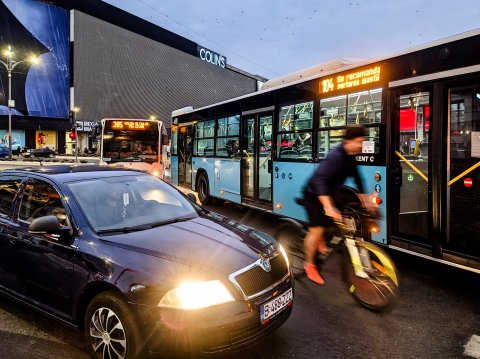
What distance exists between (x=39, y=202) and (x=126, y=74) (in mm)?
55793

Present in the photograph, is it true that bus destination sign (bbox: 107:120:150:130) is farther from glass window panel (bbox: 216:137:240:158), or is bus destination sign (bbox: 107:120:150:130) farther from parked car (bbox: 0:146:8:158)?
parked car (bbox: 0:146:8:158)

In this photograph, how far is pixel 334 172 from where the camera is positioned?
15.0 feet

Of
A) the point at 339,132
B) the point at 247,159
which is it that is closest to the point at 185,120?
the point at 247,159

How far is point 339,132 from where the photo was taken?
6.93 m

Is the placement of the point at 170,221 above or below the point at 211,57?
below

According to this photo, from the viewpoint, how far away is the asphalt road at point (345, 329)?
11.9 ft

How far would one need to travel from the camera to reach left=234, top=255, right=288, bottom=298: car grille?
3.20 meters

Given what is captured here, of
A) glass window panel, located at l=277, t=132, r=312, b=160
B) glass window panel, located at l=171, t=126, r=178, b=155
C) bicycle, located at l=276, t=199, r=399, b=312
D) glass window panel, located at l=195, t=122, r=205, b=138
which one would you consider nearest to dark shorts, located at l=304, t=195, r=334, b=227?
bicycle, located at l=276, t=199, r=399, b=312

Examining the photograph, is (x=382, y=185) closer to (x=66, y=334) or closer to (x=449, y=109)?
(x=449, y=109)

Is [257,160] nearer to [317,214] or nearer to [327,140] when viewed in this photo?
[327,140]

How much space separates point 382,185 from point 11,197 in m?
4.73

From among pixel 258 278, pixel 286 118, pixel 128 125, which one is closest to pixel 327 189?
pixel 258 278

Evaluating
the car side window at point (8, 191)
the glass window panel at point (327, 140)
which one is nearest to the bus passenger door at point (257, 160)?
the glass window panel at point (327, 140)

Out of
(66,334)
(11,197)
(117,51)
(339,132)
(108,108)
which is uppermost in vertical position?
(117,51)
